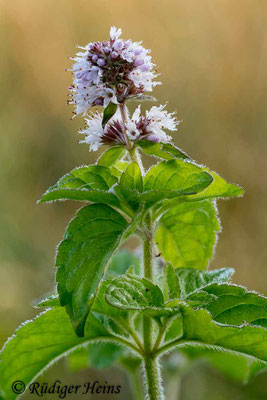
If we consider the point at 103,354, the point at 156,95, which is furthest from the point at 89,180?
the point at 156,95

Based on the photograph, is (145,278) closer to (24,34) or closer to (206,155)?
(206,155)

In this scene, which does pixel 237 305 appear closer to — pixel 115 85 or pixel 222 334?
pixel 222 334

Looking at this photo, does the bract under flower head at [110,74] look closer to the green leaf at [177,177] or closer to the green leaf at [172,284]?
the green leaf at [177,177]

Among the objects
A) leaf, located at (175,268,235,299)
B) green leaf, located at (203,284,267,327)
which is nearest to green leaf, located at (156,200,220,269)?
leaf, located at (175,268,235,299)

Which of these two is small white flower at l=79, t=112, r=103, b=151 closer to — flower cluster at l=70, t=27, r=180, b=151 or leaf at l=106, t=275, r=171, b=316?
flower cluster at l=70, t=27, r=180, b=151

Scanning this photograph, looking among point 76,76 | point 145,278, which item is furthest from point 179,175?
point 76,76

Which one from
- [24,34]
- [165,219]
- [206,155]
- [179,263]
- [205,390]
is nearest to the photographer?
[165,219]
